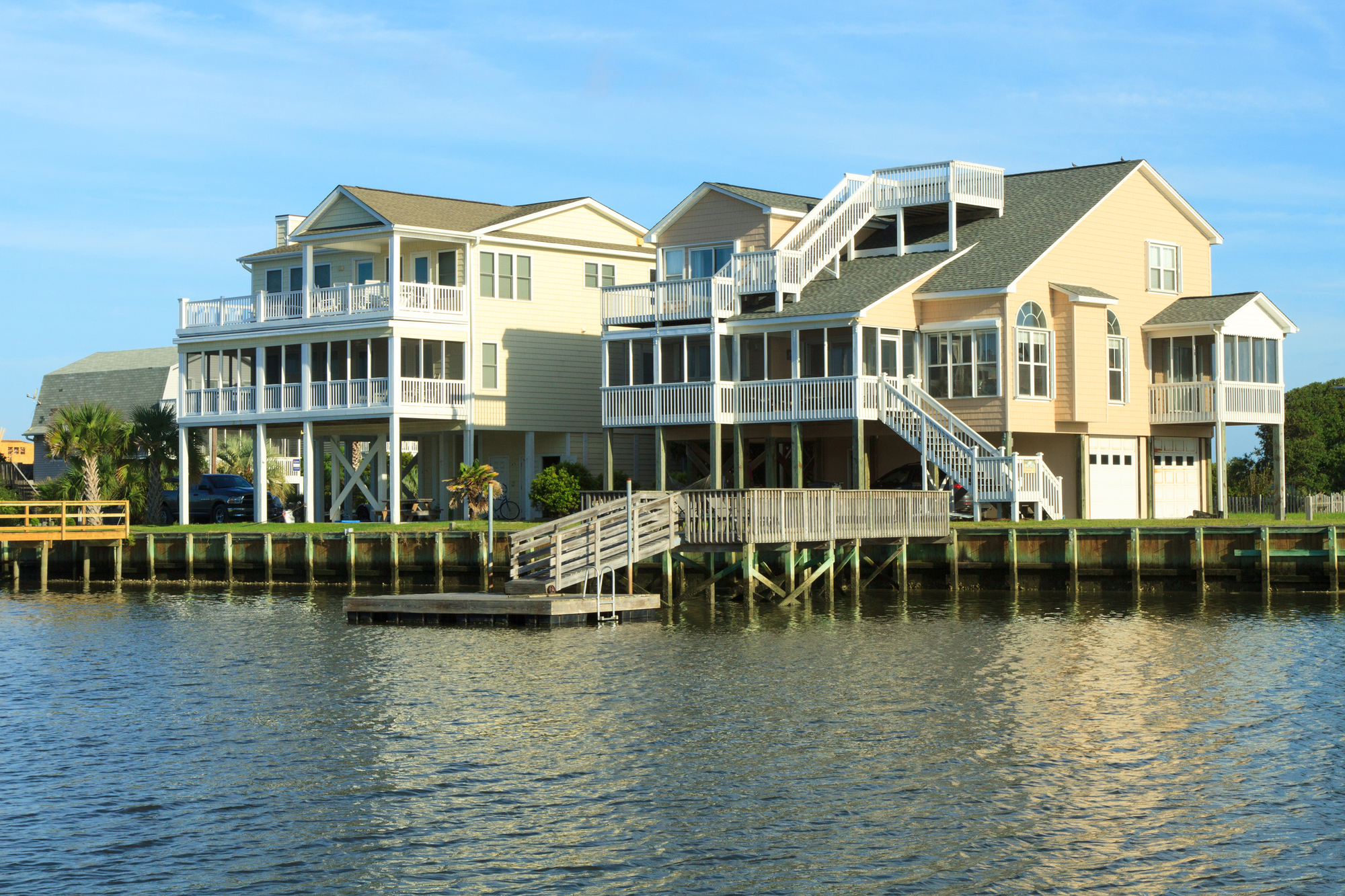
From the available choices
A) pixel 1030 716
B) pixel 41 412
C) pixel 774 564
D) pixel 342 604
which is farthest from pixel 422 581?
pixel 41 412

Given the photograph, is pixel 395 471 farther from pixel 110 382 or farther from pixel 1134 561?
pixel 110 382

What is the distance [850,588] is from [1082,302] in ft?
36.8

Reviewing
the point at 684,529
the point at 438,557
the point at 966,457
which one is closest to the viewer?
the point at 684,529

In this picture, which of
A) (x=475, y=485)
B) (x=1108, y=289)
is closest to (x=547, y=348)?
(x=475, y=485)

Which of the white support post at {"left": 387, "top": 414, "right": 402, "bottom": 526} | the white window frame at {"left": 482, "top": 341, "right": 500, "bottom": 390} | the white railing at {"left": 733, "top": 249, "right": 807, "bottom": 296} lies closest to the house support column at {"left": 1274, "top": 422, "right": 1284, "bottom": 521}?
the white railing at {"left": 733, "top": 249, "right": 807, "bottom": 296}

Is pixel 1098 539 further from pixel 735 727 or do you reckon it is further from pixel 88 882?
pixel 88 882

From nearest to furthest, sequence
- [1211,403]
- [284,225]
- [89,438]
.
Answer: [1211,403]
[89,438]
[284,225]

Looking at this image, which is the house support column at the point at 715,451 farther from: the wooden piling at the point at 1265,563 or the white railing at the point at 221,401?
the white railing at the point at 221,401

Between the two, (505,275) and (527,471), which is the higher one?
(505,275)

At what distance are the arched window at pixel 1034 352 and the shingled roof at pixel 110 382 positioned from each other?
48.0 metres

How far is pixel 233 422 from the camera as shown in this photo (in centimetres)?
5197

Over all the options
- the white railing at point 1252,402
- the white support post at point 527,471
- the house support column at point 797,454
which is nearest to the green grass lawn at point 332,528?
the white support post at point 527,471

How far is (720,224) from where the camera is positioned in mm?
47875

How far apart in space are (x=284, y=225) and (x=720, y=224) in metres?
20.6
